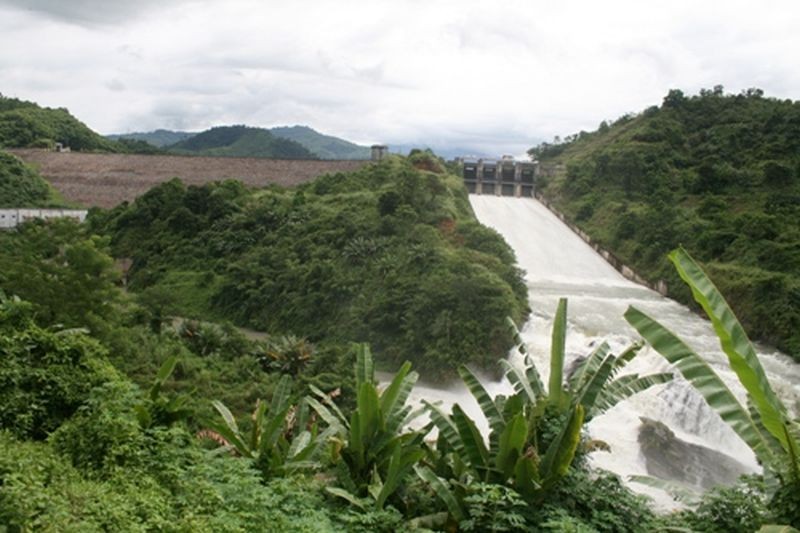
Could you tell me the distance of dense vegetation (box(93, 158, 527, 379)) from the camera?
61.2ft

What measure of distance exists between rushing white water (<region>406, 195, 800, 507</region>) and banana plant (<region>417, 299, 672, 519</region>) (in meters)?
6.02

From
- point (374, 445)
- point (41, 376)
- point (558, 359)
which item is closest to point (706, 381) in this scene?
point (558, 359)

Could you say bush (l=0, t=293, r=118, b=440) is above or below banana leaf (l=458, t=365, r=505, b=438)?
below

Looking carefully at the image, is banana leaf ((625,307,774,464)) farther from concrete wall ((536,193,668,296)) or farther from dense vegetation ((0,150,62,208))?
dense vegetation ((0,150,62,208))

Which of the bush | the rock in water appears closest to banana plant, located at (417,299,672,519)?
the bush

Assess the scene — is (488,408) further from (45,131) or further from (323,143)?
(323,143)

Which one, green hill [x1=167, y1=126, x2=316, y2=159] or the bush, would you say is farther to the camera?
green hill [x1=167, y1=126, x2=316, y2=159]

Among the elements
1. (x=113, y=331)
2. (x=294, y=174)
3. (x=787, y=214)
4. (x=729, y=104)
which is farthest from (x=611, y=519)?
(x=729, y=104)

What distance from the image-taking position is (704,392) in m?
4.94

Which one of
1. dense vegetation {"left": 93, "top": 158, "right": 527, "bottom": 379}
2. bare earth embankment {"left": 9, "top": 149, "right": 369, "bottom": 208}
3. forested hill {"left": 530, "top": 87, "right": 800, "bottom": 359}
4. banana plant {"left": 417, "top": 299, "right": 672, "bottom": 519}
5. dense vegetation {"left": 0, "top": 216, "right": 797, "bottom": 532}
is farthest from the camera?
bare earth embankment {"left": 9, "top": 149, "right": 369, "bottom": 208}

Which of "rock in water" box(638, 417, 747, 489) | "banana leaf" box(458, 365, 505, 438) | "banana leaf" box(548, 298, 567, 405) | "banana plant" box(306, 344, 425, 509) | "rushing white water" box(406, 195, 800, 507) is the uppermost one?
"banana leaf" box(548, 298, 567, 405)

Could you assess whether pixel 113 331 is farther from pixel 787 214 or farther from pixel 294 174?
pixel 294 174

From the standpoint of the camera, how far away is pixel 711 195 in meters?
30.4

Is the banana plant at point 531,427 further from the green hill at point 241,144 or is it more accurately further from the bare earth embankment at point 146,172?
the green hill at point 241,144
